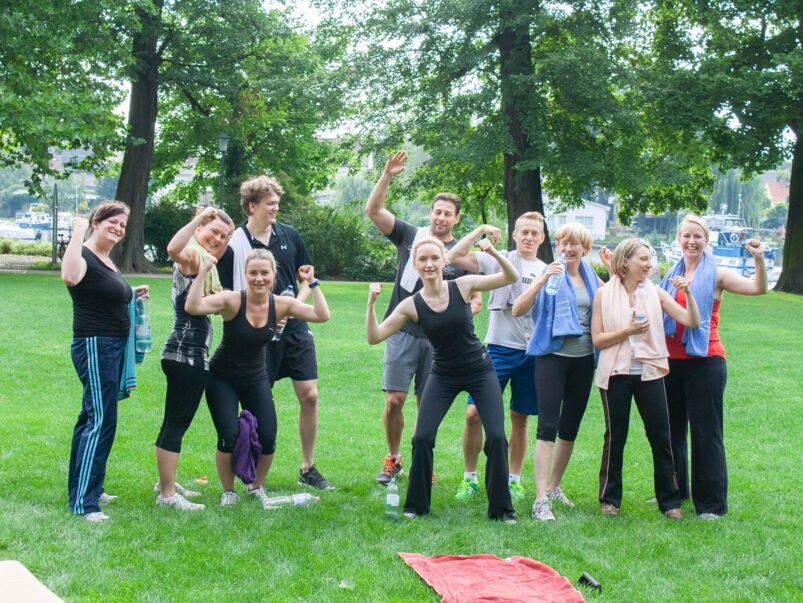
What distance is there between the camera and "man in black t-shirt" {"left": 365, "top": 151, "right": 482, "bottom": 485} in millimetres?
6730

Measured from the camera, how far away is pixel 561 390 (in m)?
6.29

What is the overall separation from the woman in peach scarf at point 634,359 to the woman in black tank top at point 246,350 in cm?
193

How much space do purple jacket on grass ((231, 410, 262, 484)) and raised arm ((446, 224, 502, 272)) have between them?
5.87 feet

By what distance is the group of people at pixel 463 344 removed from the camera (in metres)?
5.81

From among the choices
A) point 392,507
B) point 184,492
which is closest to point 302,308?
point 392,507

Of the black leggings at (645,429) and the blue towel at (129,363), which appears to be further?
the black leggings at (645,429)

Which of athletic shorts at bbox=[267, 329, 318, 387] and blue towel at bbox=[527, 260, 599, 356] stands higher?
blue towel at bbox=[527, 260, 599, 356]

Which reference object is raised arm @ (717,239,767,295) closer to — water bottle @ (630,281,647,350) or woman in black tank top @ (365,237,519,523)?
water bottle @ (630,281,647,350)

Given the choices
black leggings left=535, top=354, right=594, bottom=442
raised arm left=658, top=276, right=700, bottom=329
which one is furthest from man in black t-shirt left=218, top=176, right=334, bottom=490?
raised arm left=658, top=276, right=700, bottom=329

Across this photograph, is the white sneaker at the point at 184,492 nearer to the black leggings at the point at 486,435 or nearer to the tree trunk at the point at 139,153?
the black leggings at the point at 486,435

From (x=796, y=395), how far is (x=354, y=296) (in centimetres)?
1709

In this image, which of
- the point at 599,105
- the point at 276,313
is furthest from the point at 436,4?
the point at 276,313

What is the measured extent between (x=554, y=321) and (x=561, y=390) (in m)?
0.48

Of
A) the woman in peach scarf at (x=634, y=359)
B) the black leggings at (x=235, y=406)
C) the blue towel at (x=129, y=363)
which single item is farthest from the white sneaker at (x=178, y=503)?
the woman in peach scarf at (x=634, y=359)
